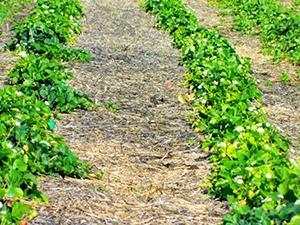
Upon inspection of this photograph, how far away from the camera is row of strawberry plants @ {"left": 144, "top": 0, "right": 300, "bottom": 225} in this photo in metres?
4.20

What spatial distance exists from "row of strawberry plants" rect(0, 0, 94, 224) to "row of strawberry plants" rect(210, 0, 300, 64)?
3.61 meters

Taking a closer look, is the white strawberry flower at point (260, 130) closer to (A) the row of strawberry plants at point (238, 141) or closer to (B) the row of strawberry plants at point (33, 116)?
(A) the row of strawberry plants at point (238, 141)

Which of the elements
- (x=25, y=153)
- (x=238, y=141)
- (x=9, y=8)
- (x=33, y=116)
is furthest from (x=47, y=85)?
(x=9, y=8)

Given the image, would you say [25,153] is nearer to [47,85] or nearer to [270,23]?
[47,85]

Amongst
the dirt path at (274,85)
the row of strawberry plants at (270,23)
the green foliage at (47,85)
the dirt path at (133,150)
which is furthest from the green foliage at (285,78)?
the green foliage at (47,85)

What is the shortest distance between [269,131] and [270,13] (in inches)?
346

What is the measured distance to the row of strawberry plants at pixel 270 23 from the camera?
36.8 ft

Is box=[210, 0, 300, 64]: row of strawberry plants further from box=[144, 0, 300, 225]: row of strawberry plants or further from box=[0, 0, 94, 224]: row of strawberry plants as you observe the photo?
box=[0, 0, 94, 224]: row of strawberry plants

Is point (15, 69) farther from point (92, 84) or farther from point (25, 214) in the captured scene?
point (25, 214)

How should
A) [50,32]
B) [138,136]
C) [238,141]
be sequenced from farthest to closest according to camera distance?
[50,32], [138,136], [238,141]

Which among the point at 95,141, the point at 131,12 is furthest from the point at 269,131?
the point at 131,12

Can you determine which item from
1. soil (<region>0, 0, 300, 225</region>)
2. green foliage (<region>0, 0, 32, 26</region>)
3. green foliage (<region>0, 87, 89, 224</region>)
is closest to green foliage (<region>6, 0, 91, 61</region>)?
soil (<region>0, 0, 300, 225</region>)

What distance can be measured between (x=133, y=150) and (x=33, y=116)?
0.94 metres

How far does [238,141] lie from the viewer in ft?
18.4
